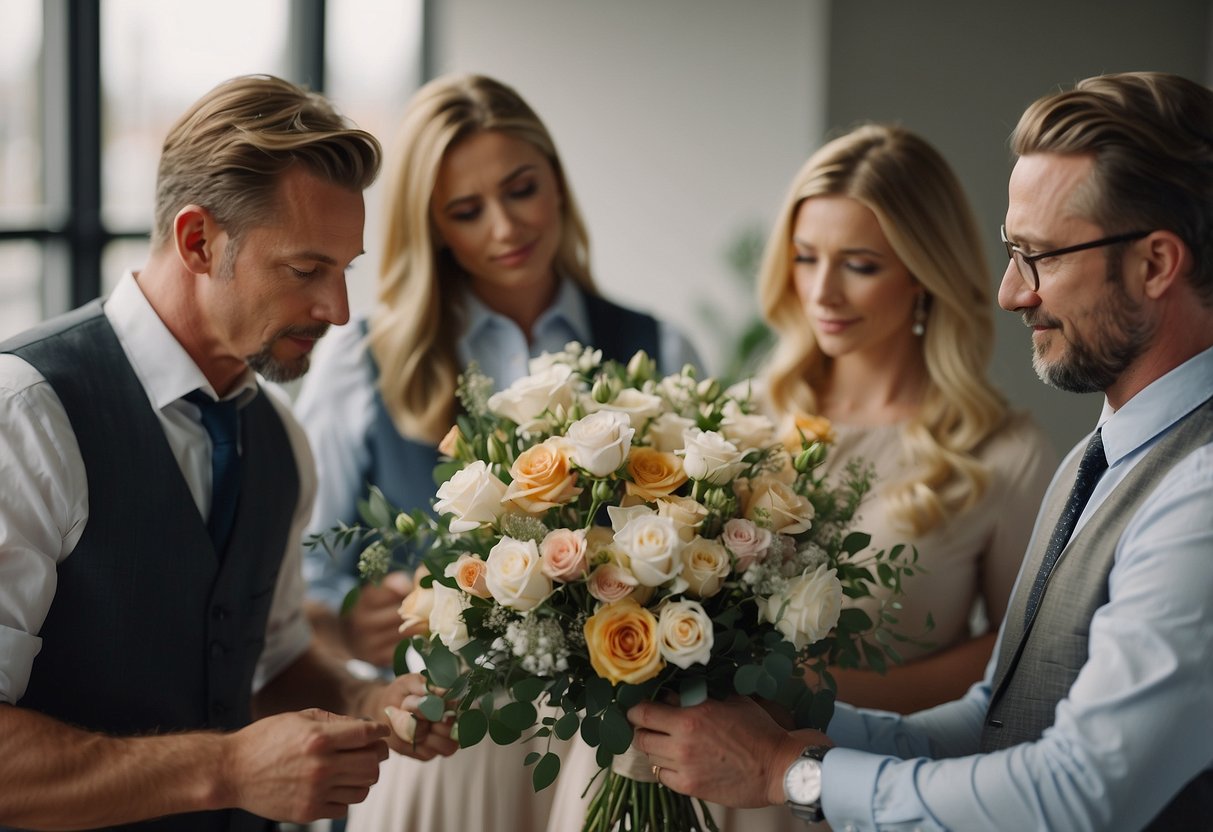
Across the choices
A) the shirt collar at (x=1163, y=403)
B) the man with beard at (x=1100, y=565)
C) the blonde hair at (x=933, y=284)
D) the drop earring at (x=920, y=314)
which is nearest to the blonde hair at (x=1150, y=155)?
the man with beard at (x=1100, y=565)

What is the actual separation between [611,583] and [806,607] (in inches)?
10.2

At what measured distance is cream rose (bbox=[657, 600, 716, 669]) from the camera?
1589mm

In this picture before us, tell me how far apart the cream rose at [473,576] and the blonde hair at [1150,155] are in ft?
3.15

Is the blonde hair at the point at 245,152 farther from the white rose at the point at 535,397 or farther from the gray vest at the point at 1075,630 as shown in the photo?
the gray vest at the point at 1075,630

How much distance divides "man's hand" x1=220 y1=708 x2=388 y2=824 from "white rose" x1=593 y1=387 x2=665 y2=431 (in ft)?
1.94

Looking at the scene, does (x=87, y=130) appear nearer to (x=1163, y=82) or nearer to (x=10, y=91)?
(x=10, y=91)

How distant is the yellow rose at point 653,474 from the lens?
1713 mm

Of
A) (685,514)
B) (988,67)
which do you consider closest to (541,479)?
(685,514)

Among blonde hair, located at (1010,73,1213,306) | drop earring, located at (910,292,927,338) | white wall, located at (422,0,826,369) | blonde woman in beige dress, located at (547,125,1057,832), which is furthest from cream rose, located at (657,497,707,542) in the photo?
white wall, located at (422,0,826,369)

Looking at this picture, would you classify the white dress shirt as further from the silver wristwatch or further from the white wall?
the white wall

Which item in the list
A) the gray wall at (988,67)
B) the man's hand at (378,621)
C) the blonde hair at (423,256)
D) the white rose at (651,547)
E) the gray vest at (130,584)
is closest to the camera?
the white rose at (651,547)

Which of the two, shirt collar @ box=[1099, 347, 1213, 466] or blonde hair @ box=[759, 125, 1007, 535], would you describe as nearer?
shirt collar @ box=[1099, 347, 1213, 466]

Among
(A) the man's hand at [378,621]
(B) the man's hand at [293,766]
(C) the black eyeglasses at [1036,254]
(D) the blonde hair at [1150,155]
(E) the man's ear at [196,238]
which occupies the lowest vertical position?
(A) the man's hand at [378,621]

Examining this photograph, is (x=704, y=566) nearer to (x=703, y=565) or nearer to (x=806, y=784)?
(x=703, y=565)
